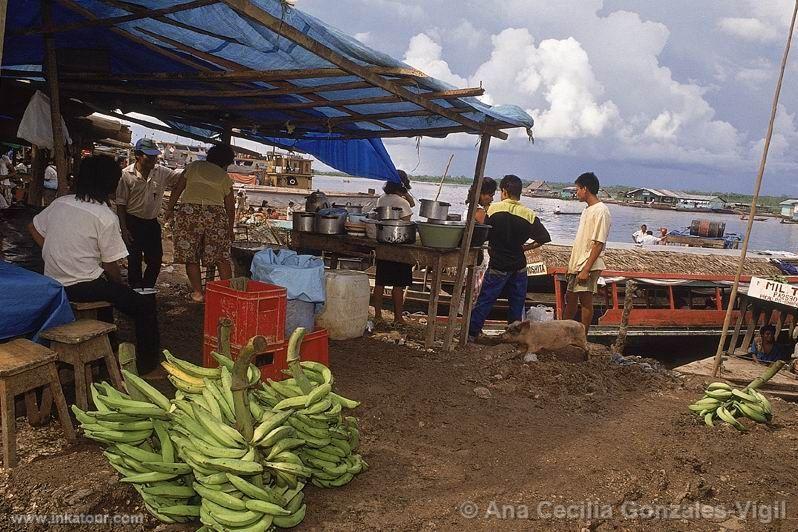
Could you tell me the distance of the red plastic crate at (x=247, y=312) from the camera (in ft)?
13.0

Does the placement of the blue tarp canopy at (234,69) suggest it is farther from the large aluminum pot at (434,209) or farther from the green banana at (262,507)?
the green banana at (262,507)

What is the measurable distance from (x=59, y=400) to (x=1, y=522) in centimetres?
80

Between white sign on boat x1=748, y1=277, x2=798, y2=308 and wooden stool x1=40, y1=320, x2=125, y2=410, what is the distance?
9.27 metres

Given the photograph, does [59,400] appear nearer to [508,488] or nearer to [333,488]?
[333,488]

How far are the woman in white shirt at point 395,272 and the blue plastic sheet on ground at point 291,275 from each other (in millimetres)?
1838

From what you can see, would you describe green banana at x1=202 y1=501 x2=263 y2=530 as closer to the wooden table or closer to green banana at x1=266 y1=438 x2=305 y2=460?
green banana at x1=266 y1=438 x2=305 y2=460

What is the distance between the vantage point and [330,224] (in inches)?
256

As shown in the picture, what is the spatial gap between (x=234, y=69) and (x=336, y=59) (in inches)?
67.0

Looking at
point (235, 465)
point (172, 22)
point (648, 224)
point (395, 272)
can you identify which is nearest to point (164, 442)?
point (235, 465)

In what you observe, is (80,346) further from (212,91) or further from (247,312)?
(212,91)

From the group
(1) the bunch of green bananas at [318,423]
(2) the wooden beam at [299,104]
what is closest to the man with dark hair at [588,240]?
(2) the wooden beam at [299,104]

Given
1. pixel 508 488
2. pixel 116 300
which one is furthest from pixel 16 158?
pixel 508 488

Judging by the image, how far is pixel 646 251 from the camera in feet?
47.8

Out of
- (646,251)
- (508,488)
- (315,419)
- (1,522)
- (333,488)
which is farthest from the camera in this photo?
(646,251)
